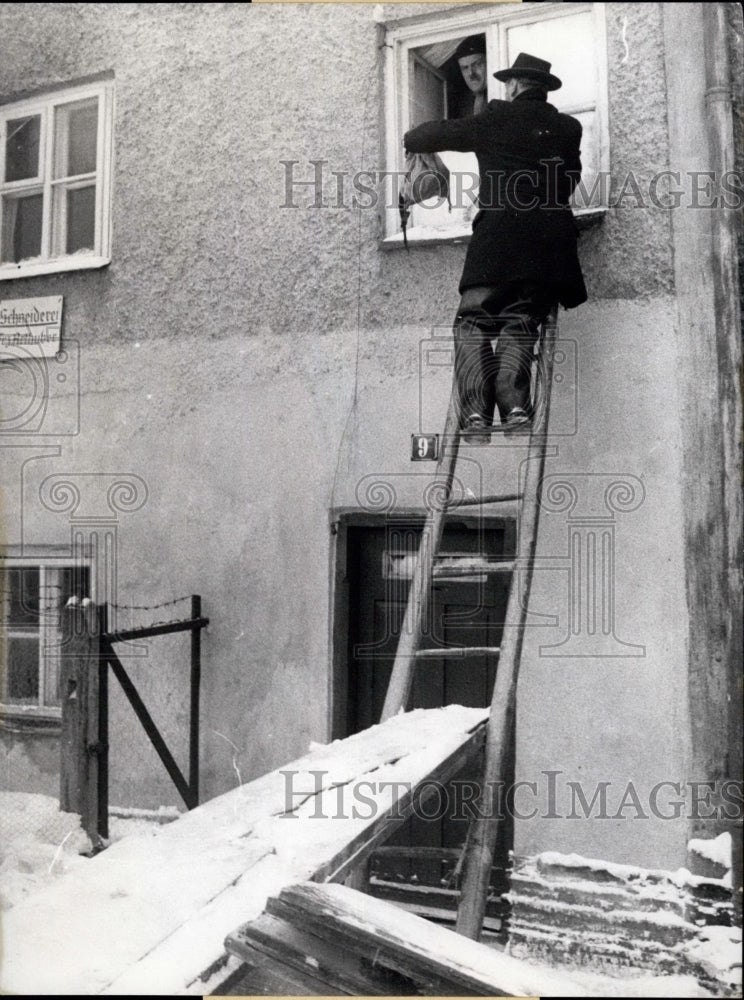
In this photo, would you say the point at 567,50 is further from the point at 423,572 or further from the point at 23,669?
the point at 23,669

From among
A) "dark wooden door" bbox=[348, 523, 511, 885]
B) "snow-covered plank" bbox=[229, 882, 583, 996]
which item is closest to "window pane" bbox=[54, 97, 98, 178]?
"dark wooden door" bbox=[348, 523, 511, 885]

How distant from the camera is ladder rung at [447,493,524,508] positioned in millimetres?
2494

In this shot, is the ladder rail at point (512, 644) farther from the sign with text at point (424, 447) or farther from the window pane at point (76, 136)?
the window pane at point (76, 136)

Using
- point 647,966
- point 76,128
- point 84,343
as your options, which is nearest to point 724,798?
point 647,966

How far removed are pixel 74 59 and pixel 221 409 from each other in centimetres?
119

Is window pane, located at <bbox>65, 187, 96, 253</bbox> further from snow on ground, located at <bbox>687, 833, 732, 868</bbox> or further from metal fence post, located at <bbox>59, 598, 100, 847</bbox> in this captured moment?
snow on ground, located at <bbox>687, 833, 732, 868</bbox>

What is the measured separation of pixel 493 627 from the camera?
8.79ft

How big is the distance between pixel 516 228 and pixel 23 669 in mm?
2037

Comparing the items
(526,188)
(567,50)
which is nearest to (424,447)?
(526,188)

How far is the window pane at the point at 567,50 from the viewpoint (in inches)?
95.5

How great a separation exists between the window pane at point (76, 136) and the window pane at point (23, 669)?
4.85 ft

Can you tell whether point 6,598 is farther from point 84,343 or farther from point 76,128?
point 76,128

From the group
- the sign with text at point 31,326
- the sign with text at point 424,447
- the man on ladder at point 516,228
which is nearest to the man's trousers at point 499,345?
the man on ladder at point 516,228

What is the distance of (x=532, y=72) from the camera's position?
239 centimetres
